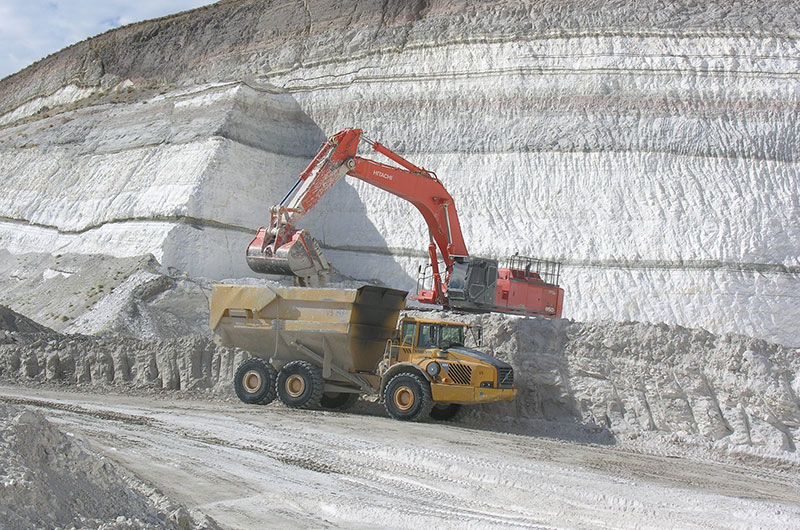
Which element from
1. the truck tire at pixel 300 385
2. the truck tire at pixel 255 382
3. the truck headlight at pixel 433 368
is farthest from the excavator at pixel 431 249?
the truck headlight at pixel 433 368

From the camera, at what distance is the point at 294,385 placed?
42.3 ft

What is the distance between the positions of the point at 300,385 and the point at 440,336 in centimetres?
254

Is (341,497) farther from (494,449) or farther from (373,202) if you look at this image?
(373,202)

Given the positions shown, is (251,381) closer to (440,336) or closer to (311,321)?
(311,321)

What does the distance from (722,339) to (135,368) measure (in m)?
10.7

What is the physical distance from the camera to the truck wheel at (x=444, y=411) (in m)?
12.7

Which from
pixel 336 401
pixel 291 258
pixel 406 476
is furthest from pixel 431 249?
pixel 406 476

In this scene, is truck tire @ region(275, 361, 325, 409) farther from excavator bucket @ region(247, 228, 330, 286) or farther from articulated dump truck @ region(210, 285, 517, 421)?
excavator bucket @ region(247, 228, 330, 286)

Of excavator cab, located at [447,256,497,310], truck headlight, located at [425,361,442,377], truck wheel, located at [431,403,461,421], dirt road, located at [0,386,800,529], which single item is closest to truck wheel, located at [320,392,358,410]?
truck wheel, located at [431,403,461,421]

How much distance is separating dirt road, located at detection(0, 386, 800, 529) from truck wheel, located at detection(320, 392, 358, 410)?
1984 mm

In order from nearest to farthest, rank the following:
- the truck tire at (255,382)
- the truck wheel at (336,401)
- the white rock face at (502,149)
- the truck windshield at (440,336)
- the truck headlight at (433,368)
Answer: the truck headlight at (433,368) < the truck windshield at (440,336) < the truck tire at (255,382) < the truck wheel at (336,401) < the white rock face at (502,149)

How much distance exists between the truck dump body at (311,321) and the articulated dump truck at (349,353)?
2 centimetres

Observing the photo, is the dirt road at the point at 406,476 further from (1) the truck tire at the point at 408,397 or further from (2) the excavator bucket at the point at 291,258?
(2) the excavator bucket at the point at 291,258

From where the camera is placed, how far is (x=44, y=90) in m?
38.6
